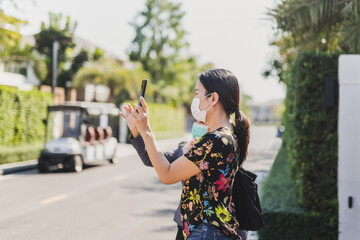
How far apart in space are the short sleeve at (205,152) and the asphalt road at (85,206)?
4.28 m

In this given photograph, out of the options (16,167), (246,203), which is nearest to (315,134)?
(246,203)

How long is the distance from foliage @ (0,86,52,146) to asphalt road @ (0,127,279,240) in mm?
2915

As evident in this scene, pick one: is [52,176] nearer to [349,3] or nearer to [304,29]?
[304,29]

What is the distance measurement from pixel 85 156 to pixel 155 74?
3107 cm

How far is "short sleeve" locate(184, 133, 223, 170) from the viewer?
2.00 m

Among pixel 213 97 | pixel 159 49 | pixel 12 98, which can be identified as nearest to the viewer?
pixel 213 97

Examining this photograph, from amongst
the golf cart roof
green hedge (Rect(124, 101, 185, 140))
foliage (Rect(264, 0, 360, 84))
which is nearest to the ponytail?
foliage (Rect(264, 0, 360, 84))

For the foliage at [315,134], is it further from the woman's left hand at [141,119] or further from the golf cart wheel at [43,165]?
the golf cart wheel at [43,165]

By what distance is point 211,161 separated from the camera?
6.56ft

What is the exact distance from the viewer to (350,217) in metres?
4.91

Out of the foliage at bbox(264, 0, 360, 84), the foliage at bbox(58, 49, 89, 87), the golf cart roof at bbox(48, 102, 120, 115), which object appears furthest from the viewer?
the foliage at bbox(58, 49, 89, 87)

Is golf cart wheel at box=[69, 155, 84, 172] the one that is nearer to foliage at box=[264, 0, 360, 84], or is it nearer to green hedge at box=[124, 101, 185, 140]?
foliage at box=[264, 0, 360, 84]

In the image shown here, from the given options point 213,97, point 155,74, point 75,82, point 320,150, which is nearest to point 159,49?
point 155,74

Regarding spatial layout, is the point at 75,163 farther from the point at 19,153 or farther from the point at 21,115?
the point at 21,115
